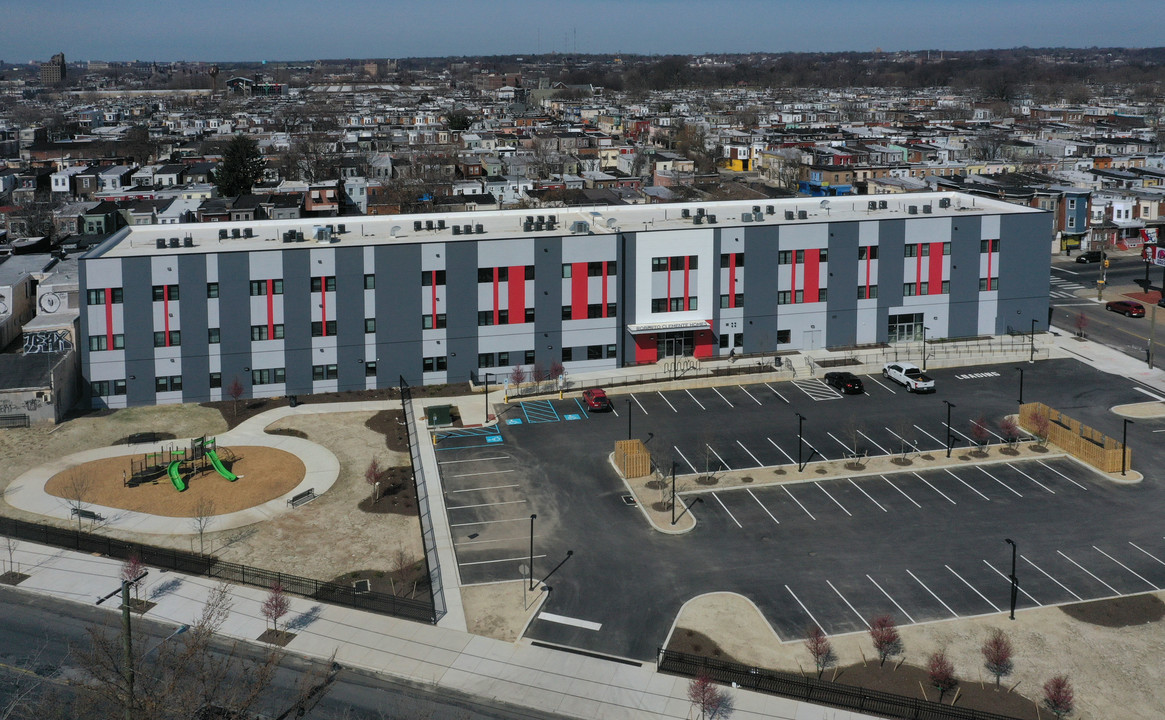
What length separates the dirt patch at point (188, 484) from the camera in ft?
166

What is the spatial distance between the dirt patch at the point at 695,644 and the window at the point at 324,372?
34.8 metres

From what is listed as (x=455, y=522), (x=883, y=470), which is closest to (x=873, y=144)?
(x=883, y=470)

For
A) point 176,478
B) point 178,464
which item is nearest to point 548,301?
point 178,464

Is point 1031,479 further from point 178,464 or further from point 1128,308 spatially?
point 178,464

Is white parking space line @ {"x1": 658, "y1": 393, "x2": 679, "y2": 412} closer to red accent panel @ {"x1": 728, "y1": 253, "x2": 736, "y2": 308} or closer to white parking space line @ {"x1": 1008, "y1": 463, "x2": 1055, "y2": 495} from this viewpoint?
red accent panel @ {"x1": 728, "y1": 253, "x2": 736, "y2": 308}

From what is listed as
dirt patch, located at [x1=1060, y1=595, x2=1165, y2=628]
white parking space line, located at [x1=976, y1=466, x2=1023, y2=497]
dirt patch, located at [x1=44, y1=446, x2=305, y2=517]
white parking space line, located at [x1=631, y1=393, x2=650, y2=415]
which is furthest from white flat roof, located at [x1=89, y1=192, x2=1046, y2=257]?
dirt patch, located at [x1=1060, y1=595, x2=1165, y2=628]

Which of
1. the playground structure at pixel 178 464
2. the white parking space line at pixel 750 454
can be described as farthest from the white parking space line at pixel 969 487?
the playground structure at pixel 178 464

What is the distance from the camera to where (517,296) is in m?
68.6

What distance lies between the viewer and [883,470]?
53.8 meters

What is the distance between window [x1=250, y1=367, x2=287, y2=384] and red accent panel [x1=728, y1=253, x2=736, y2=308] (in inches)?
1178

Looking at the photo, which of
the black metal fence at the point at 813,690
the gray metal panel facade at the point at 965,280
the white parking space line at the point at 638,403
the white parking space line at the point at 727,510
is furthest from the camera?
the gray metal panel facade at the point at 965,280

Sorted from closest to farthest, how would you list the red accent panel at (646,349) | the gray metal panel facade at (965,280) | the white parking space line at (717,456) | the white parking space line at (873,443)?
the white parking space line at (717,456), the white parking space line at (873,443), the red accent panel at (646,349), the gray metal panel facade at (965,280)

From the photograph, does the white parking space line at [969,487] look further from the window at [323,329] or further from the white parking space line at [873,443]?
the window at [323,329]

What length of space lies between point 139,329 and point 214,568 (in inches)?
991
